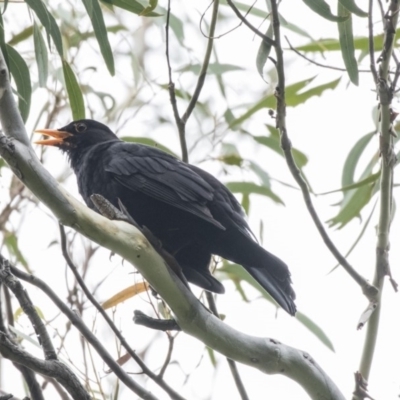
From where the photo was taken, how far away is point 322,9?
2.99 metres

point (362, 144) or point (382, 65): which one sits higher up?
point (362, 144)

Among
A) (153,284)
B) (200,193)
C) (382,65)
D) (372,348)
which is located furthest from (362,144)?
(153,284)

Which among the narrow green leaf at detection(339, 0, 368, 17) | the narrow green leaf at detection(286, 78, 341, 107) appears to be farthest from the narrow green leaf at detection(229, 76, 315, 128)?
the narrow green leaf at detection(339, 0, 368, 17)

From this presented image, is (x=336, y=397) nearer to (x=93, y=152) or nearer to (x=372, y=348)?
(x=372, y=348)

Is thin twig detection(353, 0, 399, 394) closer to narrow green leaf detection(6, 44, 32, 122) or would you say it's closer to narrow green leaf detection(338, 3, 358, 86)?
narrow green leaf detection(338, 3, 358, 86)

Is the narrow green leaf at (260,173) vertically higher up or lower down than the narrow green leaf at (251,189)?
higher up

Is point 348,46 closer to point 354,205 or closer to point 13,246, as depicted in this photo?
point 354,205

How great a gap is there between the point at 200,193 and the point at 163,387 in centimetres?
111

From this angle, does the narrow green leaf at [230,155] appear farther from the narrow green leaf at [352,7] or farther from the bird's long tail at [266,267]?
the narrow green leaf at [352,7]

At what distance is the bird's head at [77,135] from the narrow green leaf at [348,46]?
5.97 feet

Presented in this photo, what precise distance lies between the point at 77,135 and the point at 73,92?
116cm

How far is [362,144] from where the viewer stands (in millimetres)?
4098

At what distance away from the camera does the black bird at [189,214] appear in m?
3.46

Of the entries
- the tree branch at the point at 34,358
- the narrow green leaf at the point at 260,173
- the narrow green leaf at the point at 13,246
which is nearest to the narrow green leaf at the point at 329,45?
the narrow green leaf at the point at 260,173
